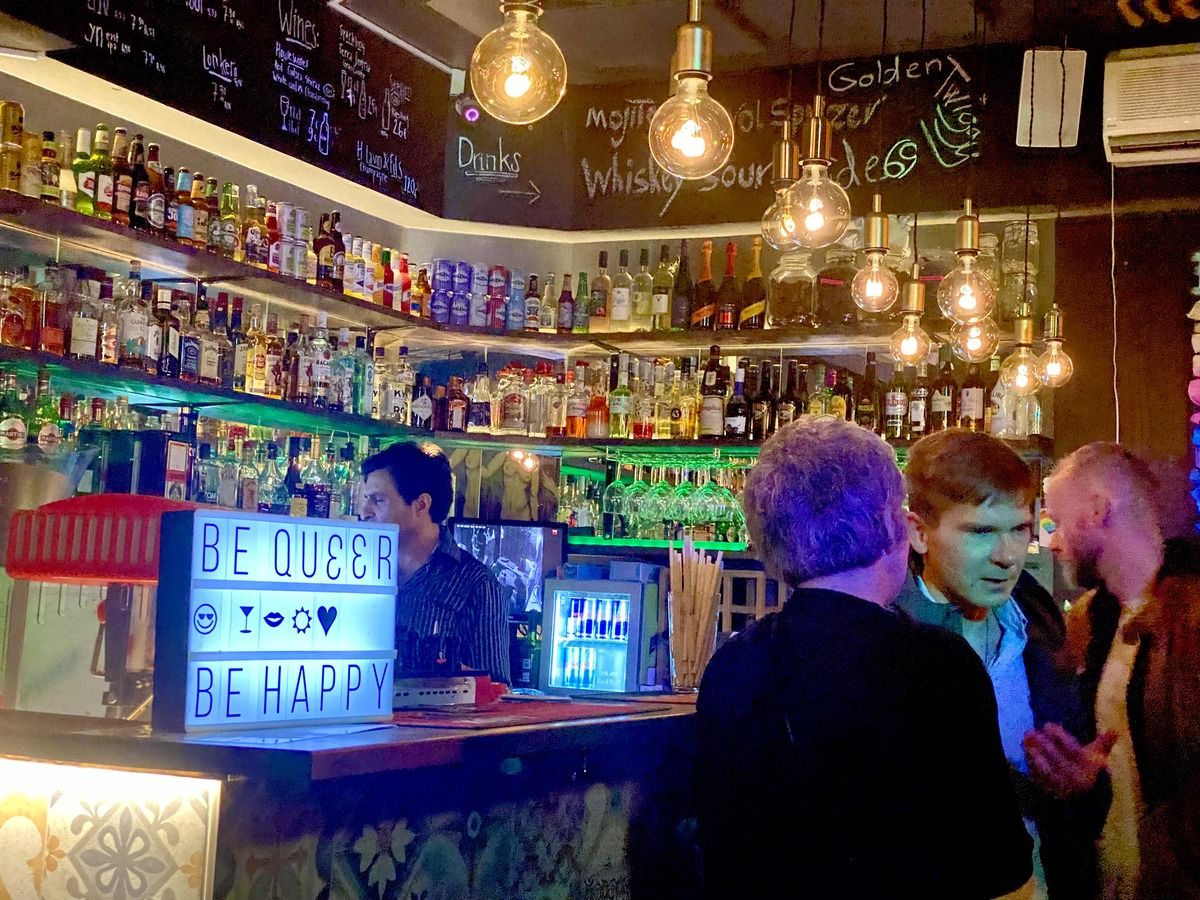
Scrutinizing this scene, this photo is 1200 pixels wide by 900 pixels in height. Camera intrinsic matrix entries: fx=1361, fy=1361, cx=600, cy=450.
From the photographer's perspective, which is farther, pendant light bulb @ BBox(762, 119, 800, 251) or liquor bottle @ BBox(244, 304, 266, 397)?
liquor bottle @ BBox(244, 304, 266, 397)

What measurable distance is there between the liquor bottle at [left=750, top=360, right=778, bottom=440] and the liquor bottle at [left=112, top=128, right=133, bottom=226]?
233cm

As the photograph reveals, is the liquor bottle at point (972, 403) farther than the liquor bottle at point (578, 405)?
No

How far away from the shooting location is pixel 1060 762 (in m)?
2.18

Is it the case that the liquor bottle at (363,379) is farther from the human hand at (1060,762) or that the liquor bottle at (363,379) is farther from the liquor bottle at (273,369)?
the human hand at (1060,762)

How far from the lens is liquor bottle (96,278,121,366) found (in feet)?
12.5

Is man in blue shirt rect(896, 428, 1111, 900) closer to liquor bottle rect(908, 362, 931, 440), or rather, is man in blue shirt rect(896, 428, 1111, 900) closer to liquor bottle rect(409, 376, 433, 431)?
liquor bottle rect(908, 362, 931, 440)

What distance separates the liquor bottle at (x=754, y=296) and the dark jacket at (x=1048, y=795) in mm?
3007

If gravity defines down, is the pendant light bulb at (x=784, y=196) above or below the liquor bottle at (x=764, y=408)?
above

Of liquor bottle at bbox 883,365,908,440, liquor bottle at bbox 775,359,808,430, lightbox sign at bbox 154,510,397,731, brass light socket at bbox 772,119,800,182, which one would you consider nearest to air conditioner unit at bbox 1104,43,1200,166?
liquor bottle at bbox 883,365,908,440

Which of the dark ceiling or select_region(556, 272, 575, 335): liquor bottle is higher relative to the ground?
the dark ceiling

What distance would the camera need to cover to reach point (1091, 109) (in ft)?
15.6

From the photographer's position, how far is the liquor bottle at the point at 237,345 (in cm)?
427

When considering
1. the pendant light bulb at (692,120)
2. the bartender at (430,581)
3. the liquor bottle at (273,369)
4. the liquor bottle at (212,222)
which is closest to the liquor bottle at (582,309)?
the liquor bottle at (273,369)

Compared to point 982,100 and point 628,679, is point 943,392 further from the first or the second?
point 628,679
